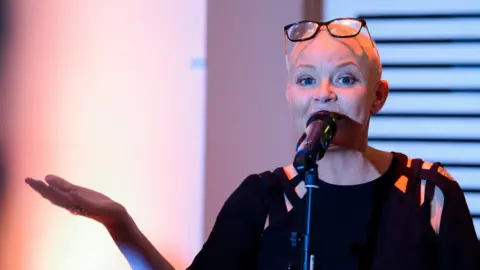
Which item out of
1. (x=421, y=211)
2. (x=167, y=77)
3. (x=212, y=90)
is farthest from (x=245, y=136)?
(x=421, y=211)

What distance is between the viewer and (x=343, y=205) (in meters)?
1.26

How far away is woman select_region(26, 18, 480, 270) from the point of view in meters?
1.20

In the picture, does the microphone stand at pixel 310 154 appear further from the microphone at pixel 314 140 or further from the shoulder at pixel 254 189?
the shoulder at pixel 254 189

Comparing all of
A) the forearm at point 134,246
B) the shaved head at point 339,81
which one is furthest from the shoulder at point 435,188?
the forearm at point 134,246

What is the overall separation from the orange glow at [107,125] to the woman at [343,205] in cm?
93

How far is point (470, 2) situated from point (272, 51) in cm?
66

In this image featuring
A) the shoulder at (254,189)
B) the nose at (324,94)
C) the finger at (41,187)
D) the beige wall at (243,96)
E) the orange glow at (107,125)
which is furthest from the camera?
the orange glow at (107,125)

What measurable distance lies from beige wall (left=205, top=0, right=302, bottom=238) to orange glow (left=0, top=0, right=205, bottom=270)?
161mm

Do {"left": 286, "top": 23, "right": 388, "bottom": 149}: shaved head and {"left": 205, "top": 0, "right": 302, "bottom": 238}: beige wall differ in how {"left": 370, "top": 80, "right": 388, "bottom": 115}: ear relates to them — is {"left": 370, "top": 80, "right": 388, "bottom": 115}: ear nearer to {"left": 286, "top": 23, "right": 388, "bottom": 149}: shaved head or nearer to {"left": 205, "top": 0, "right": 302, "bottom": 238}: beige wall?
{"left": 286, "top": 23, "right": 388, "bottom": 149}: shaved head

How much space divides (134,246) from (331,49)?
520 millimetres

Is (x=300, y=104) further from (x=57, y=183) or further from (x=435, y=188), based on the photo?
(x=57, y=183)

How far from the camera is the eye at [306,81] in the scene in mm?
1272

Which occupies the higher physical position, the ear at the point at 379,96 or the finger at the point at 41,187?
the ear at the point at 379,96

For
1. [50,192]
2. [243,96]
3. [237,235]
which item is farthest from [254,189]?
[243,96]
